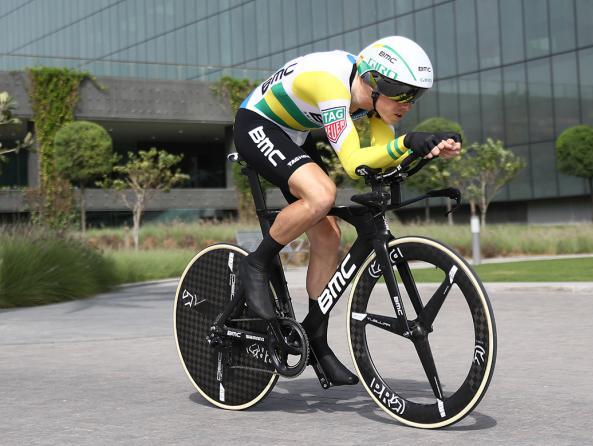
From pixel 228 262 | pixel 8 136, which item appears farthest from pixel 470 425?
pixel 8 136

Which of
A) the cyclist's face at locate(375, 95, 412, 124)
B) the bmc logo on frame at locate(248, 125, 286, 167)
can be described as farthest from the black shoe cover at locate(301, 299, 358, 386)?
the cyclist's face at locate(375, 95, 412, 124)

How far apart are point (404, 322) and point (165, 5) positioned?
6002 centimetres

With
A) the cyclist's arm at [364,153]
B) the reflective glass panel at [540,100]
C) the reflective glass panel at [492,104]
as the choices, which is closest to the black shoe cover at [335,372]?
the cyclist's arm at [364,153]

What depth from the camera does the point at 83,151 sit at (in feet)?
125

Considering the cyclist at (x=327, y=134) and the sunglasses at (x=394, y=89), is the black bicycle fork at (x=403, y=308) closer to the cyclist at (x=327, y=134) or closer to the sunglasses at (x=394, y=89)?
the cyclist at (x=327, y=134)

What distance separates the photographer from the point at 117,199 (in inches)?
1762

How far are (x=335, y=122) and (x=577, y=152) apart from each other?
118ft

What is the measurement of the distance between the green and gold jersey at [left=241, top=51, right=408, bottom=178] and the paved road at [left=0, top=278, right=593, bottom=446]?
126 cm

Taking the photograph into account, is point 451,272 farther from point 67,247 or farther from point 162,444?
point 67,247

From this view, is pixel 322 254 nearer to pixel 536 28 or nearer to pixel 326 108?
pixel 326 108

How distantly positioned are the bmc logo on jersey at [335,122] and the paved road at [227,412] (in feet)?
4.48

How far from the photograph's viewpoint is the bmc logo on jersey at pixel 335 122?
4.27 m

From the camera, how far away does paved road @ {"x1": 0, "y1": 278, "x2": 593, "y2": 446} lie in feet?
14.2

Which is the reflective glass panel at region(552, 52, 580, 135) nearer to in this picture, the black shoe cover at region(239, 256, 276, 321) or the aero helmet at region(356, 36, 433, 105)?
the black shoe cover at region(239, 256, 276, 321)
